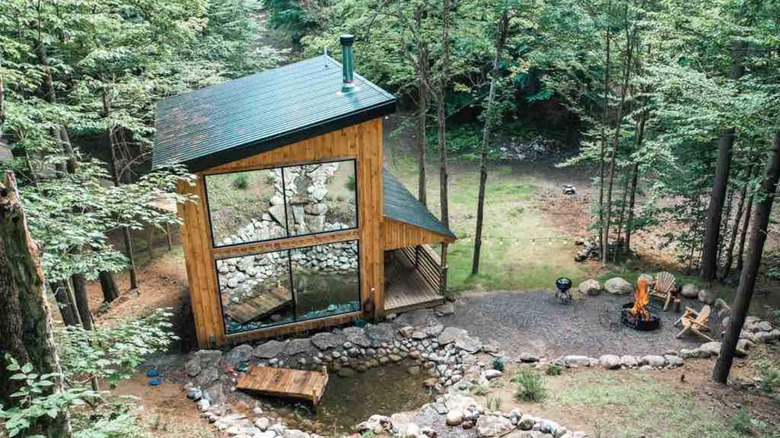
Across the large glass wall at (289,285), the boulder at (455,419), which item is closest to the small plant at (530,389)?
the boulder at (455,419)

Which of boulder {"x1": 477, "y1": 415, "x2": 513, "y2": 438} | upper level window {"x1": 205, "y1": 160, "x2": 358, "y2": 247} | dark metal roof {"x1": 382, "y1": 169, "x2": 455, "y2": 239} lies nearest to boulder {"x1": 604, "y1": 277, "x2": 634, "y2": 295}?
dark metal roof {"x1": 382, "y1": 169, "x2": 455, "y2": 239}

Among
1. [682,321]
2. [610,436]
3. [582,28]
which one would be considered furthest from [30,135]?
[682,321]

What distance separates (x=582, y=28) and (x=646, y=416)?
28.5 ft

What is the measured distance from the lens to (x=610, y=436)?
8148 mm

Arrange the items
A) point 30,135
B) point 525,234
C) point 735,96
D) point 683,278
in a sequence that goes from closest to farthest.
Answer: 1. point 30,135
2. point 735,96
3. point 683,278
4. point 525,234

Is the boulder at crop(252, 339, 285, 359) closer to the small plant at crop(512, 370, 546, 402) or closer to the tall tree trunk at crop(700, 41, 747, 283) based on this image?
the small plant at crop(512, 370, 546, 402)

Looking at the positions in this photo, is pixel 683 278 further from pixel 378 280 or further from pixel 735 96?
pixel 378 280

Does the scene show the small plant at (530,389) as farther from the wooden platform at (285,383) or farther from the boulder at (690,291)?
the boulder at (690,291)

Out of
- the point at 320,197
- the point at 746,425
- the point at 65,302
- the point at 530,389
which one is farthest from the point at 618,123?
the point at 65,302

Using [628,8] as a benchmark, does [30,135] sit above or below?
below

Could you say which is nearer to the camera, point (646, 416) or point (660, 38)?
point (646, 416)

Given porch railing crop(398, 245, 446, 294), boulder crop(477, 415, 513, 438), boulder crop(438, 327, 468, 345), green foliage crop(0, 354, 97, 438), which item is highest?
green foliage crop(0, 354, 97, 438)

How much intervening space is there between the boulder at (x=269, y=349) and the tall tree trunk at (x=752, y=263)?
8483 millimetres

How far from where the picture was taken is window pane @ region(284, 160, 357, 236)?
11008 millimetres
